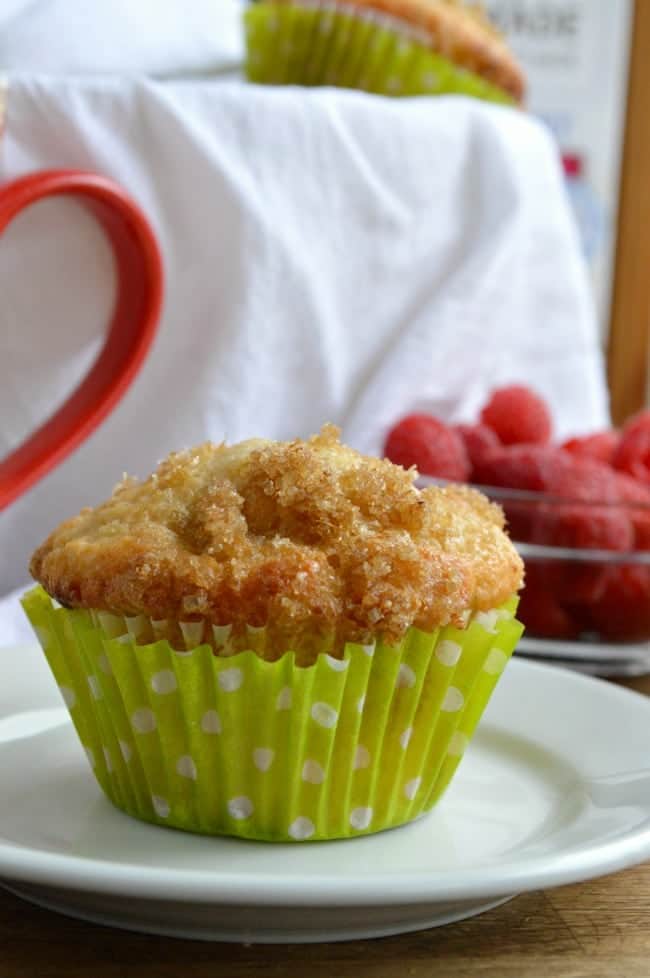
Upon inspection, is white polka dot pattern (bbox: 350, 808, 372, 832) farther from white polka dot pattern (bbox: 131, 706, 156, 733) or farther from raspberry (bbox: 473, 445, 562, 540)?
raspberry (bbox: 473, 445, 562, 540)

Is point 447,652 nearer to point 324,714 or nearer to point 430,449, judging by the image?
point 324,714

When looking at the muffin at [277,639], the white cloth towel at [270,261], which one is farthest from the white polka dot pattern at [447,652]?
the white cloth towel at [270,261]

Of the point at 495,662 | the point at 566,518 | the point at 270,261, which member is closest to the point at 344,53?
the point at 270,261

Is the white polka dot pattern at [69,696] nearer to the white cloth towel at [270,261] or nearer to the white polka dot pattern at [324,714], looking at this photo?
the white polka dot pattern at [324,714]

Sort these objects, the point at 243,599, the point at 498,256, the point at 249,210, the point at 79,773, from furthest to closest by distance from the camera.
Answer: the point at 498,256 → the point at 249,210 → the point at 79,773 → the point at 243,599

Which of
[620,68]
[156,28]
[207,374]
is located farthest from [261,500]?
[620,68]

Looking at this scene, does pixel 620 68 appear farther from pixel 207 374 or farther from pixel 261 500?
pixel 261 500

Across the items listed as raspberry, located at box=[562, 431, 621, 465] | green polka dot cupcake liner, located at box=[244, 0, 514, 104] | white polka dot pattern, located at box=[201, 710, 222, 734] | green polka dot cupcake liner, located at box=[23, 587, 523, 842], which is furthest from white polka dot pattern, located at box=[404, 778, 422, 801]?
green polka dot cupcake liner, located at box=[244, 0, 514, 104]
